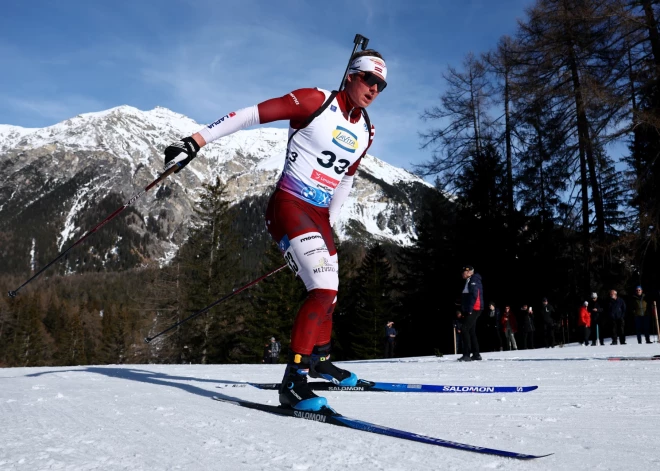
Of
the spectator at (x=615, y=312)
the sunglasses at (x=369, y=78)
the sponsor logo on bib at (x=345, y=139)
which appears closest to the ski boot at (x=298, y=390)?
the sponsor logo on bib at (x=345, y=139)

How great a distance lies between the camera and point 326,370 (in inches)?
145

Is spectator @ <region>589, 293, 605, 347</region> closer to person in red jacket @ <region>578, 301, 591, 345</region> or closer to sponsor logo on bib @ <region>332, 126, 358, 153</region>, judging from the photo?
person in red jacket @ <region>578, 301, 591, 345</region>

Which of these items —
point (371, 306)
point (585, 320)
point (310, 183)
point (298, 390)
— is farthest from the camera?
point (371, 306)

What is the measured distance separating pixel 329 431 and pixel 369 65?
2427 mm

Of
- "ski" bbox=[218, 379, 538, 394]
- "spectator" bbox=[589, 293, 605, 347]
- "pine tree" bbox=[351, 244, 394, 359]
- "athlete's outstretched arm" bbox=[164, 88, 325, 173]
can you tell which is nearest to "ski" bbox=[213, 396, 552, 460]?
"ski" bbox=[218, 379, 538, 394]

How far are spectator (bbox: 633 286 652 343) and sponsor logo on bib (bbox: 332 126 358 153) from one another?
519 inches

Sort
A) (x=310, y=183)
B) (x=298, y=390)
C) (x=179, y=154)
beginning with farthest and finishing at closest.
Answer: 1. (x=310, y=183)
2. (x=179, y=154)
3. (x=298, y=390)

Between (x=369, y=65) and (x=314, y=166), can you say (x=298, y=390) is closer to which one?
(x=314, y=166)

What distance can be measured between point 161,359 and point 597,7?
30.2 meters

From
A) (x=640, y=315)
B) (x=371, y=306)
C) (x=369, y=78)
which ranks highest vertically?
(x=369, y=78)

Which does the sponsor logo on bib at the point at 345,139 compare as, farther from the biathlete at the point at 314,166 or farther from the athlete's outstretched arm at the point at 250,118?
the athlete's outstretched arm at the point at 250,118

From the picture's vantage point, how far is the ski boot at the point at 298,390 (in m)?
2.72

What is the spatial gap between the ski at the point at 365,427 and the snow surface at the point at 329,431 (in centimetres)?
3

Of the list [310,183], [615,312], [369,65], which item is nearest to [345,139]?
[310,183]
